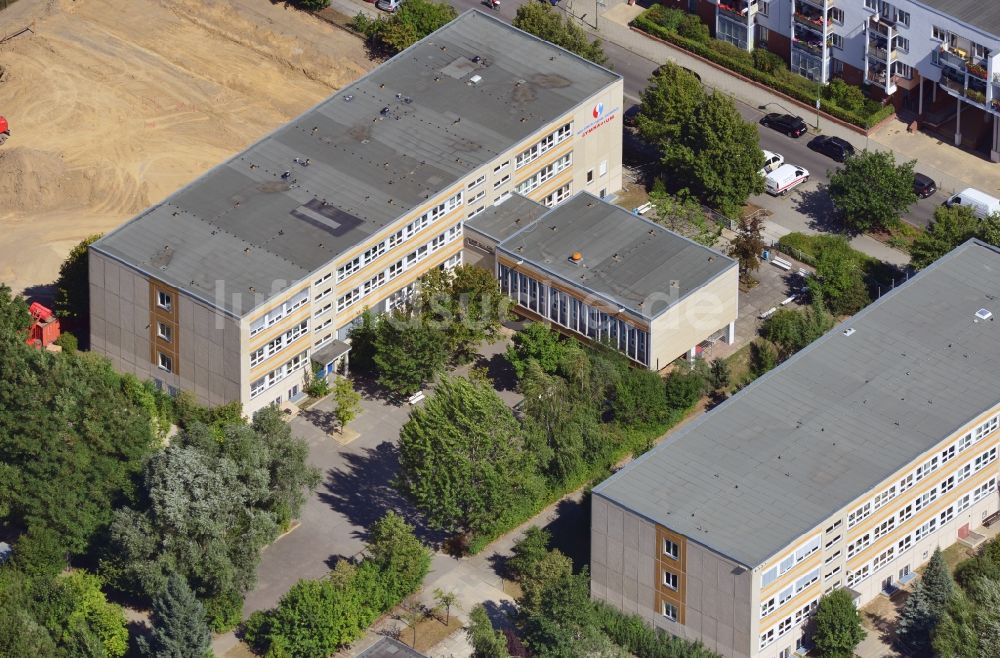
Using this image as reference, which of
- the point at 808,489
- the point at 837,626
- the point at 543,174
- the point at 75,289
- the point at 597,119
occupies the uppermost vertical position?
the point at 597,119

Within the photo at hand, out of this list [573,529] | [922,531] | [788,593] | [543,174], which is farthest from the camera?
[543,174]

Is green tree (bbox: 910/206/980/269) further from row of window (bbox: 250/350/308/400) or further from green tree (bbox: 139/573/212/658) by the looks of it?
green tree (bbox: 139/573/212/658)

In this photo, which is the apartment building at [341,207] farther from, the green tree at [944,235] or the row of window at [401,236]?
the green tree at [944,235]

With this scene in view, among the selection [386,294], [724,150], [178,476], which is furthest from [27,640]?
[724,150]

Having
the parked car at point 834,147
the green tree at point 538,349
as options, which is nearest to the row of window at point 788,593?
the green tree at point 538,349

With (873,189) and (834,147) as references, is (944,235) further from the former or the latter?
(834,147)

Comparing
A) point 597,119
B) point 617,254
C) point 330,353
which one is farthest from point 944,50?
point 330,353
